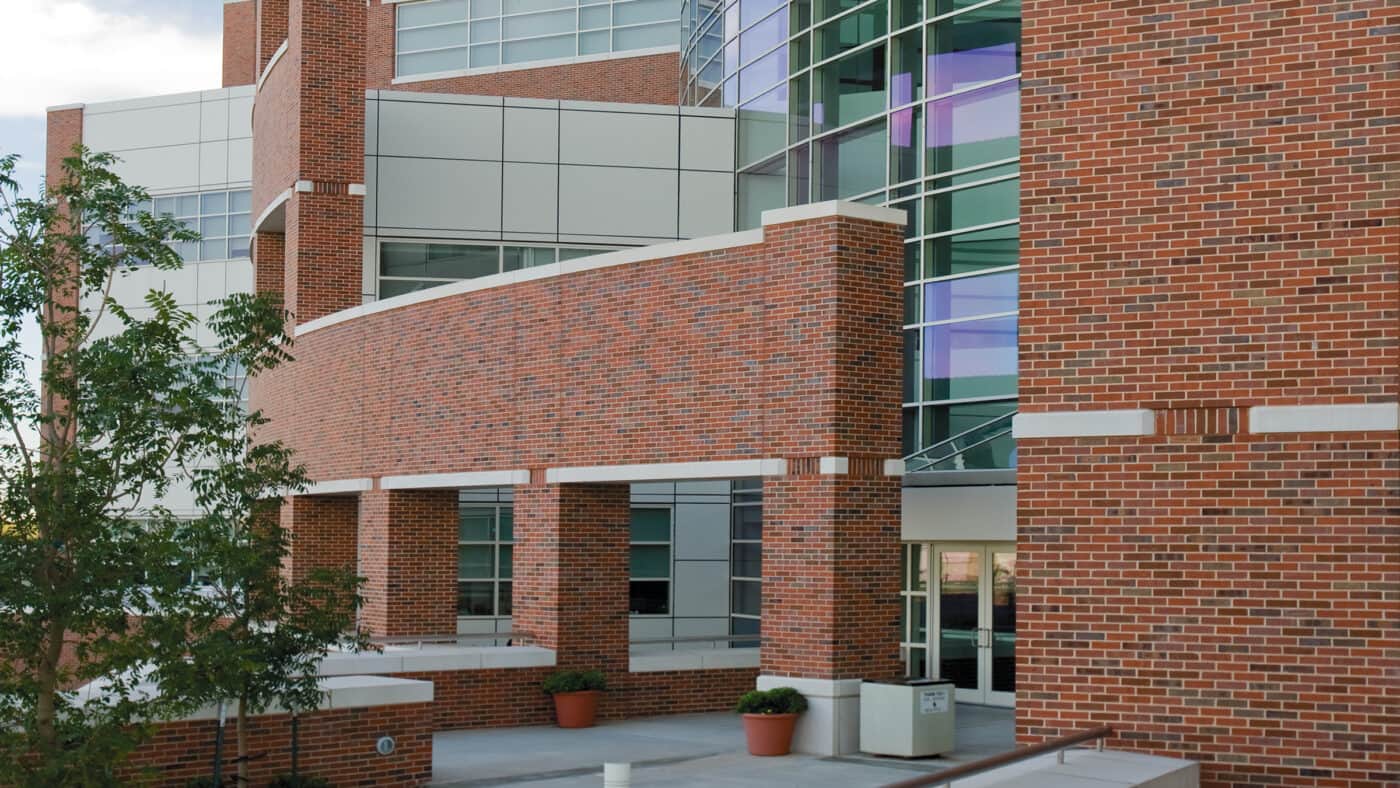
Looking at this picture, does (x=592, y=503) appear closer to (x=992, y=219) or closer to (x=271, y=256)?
(x=992, y=219)

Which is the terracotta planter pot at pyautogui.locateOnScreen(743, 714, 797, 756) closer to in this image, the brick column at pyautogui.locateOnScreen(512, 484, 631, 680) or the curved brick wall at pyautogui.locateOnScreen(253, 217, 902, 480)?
the curved brick wall at pyautogui.locateOnScreen(253, 217, 902, 480)

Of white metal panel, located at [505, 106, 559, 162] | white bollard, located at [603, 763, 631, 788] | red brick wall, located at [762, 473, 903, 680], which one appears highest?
white metal panel, located at [505, 106, 559, 162]

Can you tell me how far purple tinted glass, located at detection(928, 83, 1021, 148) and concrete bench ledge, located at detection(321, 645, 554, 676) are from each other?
10514 mm

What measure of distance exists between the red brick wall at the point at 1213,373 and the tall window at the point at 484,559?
802 inches

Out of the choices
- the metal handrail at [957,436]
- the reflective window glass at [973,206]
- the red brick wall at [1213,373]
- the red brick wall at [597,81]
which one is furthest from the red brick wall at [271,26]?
the red brick wall at [1213,373]

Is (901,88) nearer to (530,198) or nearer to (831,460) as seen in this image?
(530,198)

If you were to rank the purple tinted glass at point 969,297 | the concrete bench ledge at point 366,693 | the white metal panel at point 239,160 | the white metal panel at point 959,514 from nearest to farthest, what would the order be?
the concrete bench ledge at point 366,693, the white metal panel at point 959,514, the purple tinted glass at point 969,297, the white metal panel at point 239,160

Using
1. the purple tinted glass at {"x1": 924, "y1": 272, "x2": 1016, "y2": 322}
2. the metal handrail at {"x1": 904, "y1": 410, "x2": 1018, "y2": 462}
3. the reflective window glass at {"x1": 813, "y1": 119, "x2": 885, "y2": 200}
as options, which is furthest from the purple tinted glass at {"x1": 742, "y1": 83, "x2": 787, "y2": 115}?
the metal handrail at {"x1": 904, "y1": 410, "x2": 1018, "y2": 462}

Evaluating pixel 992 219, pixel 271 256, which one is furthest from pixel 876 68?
pixel 271 256

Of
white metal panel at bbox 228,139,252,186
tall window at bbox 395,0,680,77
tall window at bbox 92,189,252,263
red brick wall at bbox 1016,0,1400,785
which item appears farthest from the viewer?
white metal panel at bbox 228,139,252,186

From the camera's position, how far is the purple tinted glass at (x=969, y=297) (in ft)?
80.5

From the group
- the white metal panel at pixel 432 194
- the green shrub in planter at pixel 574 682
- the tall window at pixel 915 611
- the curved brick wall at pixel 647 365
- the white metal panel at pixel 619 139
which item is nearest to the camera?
the curved brick wall at pixel 647 365

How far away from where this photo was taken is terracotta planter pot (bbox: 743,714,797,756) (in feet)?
63.1

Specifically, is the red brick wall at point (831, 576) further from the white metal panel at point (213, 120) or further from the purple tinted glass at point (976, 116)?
the white metal panel at point (213, 120)
